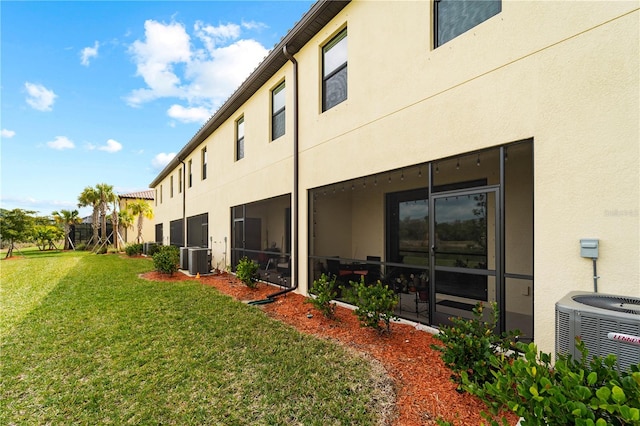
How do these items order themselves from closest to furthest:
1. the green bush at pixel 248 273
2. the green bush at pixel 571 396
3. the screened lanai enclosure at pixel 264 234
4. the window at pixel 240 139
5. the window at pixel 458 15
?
the green bush at pixel 571 396, the window at pixel 458 15, the green bush at pixel 248 273, the screened lanai enclosure at pixel 264 234, the window at pixel 240 139

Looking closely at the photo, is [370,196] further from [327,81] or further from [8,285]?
[8,285]

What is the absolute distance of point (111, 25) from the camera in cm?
992

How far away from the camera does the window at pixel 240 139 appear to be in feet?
34.2

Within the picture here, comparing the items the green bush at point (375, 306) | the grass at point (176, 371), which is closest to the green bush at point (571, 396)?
the grass at point (176, 371)

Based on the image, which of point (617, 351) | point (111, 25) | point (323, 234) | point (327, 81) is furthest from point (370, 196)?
point (111, 25)

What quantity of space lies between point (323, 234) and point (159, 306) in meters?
4.48

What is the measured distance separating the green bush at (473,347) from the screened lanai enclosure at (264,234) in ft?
20.3

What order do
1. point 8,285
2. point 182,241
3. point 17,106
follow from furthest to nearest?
point 182,241 < point 17,106 < point 8,285

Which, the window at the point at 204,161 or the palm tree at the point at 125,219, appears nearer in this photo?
the window at the point at 204,161

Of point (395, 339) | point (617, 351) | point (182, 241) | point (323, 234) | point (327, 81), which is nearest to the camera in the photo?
point (617, 351)

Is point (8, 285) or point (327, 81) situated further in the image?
point (8, 285)

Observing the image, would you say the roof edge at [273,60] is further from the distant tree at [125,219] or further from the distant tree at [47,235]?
the distant tree at [47,235]

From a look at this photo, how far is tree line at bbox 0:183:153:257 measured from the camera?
20.1 meters

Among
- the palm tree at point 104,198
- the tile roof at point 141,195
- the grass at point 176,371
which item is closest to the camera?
the grass at point 176,371
